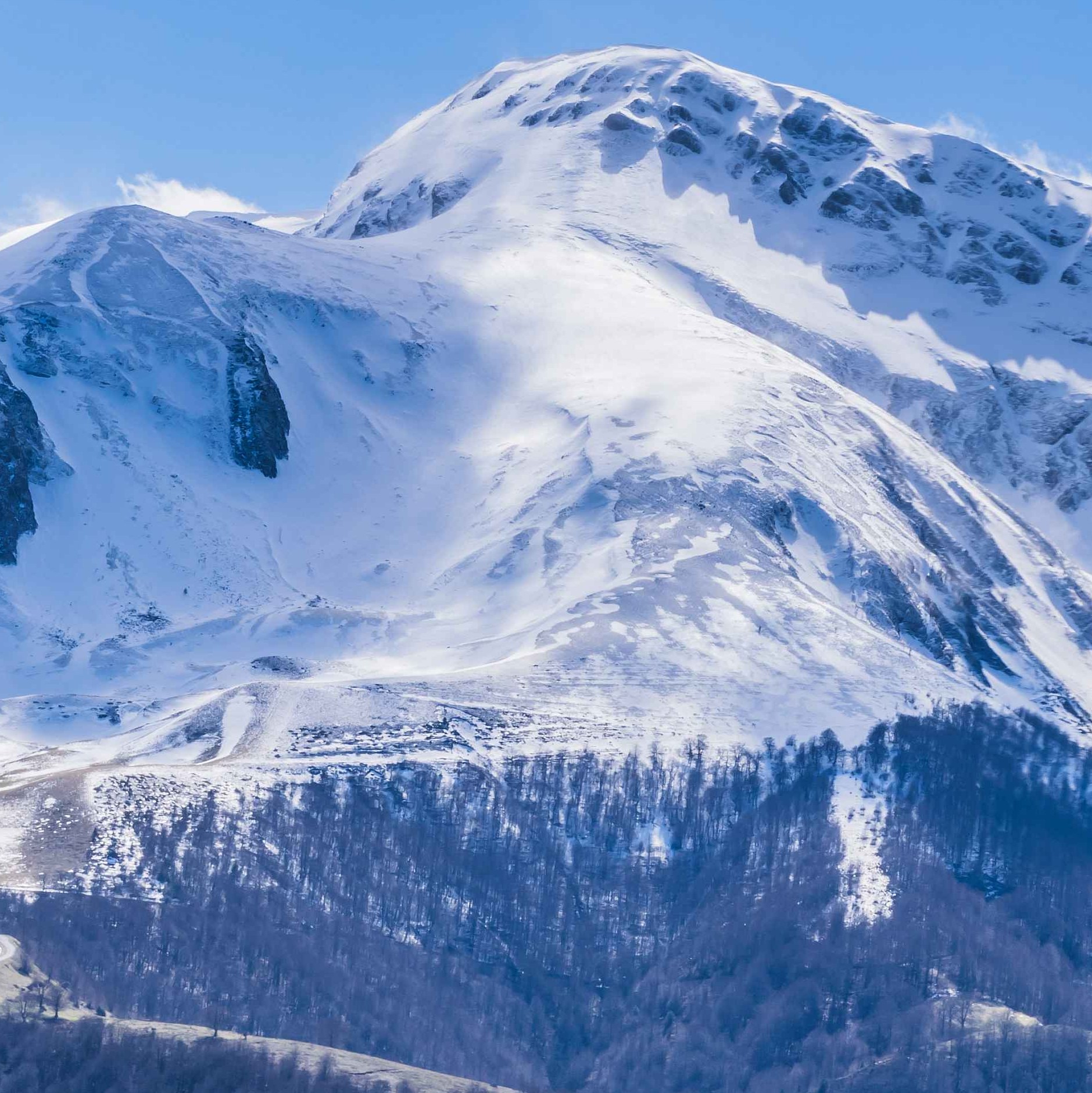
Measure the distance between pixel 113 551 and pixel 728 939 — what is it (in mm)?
74460

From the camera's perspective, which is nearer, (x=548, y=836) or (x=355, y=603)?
(x=548, y=836)

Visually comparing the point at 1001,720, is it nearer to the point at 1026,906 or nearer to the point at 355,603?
the point at 1026,906

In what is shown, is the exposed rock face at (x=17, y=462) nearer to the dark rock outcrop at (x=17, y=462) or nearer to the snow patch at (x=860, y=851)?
the dark rock outcrop at (x=17, y=462)

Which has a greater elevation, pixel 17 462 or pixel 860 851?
pixel 17 462

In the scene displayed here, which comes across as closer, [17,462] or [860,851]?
[860,851]

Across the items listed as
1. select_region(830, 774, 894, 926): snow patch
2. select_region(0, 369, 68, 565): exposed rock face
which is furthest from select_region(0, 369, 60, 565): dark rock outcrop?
select_region(830, 774, 894, 926): snow patch

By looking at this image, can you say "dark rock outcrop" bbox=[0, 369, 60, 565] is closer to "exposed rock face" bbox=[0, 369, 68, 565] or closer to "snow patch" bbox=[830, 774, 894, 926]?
"exposed rock face" bbox=[0, 369, 68, 565]

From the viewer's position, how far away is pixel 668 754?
514 feet

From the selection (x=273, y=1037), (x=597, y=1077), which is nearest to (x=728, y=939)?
(x=597, y=1077)

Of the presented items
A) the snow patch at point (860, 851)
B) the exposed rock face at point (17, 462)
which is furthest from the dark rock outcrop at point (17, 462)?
the snow patch at point (860, 851)

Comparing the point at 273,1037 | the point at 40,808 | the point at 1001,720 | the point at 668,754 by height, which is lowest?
the point at 273,1037

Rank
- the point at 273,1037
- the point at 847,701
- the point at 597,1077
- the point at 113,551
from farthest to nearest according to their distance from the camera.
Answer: the point at 113,551 → the point at 847,701 → the point at 597,1077 → the point at 273,1037

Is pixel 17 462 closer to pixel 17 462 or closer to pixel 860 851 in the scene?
pixel 17 462

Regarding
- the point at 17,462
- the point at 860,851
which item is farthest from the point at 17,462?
the point at 860,851
